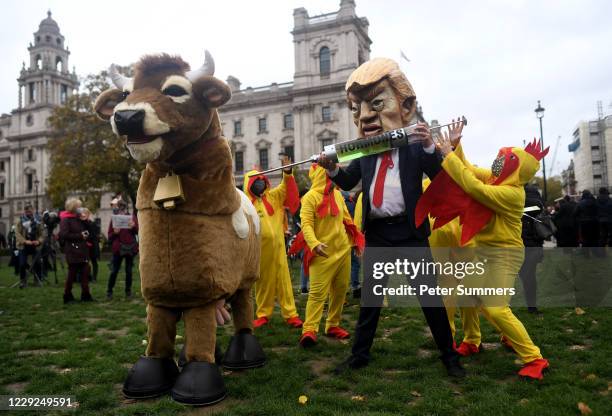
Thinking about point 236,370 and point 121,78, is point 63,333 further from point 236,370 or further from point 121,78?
point 121,78

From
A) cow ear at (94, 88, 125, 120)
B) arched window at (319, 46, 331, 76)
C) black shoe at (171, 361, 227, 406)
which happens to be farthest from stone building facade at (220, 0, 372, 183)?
black shoe at (171, 361, 227, 406)

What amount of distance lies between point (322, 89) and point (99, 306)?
4077cm

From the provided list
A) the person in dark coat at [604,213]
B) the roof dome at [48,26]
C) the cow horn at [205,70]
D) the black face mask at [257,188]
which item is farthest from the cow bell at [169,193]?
the roof dome at [48,26]

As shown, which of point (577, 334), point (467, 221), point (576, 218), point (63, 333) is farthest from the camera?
point (576, 218)

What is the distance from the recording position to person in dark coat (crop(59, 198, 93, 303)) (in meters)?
8.82

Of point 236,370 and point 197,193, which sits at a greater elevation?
point 197,193

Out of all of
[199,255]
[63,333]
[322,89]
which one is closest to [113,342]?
[63,333]

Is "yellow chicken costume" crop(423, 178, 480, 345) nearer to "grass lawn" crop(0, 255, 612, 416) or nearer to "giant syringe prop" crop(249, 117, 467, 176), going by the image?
"grass lawn" crop(0, 255, 612, 416)

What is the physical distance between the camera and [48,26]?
224 feet

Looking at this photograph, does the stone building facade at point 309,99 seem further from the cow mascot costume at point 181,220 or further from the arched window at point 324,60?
the cow mascot costume at point 181,220

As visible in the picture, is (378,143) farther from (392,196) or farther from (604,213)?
(604,213)

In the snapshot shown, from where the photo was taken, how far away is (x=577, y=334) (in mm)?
5262

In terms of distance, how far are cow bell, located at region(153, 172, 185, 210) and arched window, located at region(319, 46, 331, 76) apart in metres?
45.9

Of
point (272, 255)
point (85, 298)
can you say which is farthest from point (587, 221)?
point (85, 298)
